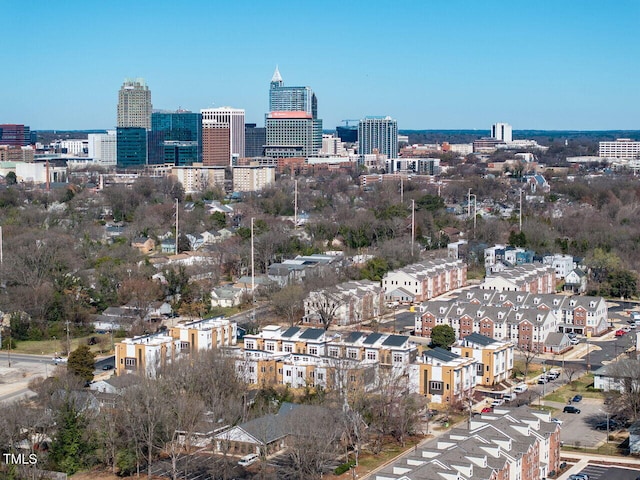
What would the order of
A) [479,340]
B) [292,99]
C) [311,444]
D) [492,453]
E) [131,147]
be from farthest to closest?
[292,99] → [131,147] → [479,340] → [311,444] → [492,453]

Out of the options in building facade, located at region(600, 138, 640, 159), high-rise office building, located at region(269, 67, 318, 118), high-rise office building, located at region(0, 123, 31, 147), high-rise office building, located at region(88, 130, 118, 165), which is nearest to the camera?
high-rise office building, located at region(88, 130, 118, 165)

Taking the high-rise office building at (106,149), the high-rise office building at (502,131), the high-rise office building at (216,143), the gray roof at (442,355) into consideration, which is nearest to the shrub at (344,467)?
the gray roof at (442,355)

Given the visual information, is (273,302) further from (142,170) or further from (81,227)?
(142,170)

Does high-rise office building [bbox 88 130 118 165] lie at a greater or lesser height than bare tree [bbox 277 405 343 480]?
greater

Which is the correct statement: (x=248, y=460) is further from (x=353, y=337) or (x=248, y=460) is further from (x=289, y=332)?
(x=289, y=332)

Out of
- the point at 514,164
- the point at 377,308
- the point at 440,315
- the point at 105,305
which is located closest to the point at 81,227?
the point at 105,305

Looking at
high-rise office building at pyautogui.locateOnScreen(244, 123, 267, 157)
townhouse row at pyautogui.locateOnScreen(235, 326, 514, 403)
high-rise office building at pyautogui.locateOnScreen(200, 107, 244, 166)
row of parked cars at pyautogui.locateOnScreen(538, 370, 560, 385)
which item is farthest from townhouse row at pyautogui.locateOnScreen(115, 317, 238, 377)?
high-rise office building at pyautogui.locateOnScreen(244, 123, 267, 157)

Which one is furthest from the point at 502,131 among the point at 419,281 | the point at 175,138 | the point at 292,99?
the point at 419,281

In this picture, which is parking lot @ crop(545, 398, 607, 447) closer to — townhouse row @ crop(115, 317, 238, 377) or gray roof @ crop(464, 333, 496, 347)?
gray roof @ crop(464, 333, 496, 347)
